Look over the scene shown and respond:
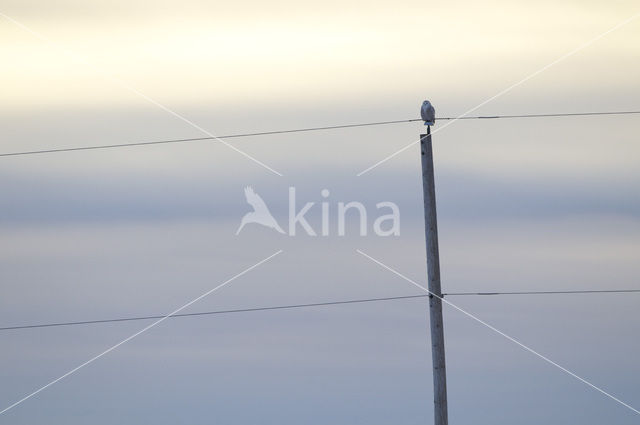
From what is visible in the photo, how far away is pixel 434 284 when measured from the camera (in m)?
22.5

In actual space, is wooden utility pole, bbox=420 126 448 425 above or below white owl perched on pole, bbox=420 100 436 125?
below

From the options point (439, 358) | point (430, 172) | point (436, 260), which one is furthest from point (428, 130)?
point (439, 358)

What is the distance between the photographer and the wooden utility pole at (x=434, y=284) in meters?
22.5

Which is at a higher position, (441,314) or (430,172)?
(430,172)

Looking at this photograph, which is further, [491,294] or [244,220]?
[244,220]

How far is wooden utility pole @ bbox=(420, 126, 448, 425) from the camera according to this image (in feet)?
73.8

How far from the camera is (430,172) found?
22.6 meters

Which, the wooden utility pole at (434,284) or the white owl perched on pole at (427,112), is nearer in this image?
the white owl perched on pole at (427,112)

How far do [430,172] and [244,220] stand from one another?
438 cm

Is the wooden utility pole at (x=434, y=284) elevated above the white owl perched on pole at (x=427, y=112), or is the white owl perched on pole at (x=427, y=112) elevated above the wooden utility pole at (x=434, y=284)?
the white owl perched on pole at (x=427, y=112)

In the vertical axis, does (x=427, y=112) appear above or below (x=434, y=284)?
above

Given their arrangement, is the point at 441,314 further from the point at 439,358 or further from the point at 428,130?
the point at 428,130

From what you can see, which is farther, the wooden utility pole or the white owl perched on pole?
the wooden utility pole

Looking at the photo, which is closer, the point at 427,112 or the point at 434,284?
the point at 427,112
